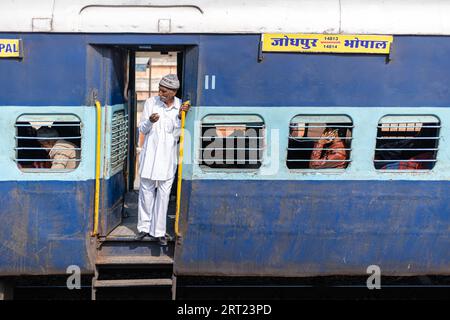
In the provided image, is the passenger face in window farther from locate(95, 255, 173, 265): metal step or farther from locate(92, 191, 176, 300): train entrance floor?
locate(95, 255, 173, 265): metal step

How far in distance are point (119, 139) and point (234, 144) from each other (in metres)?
1.16

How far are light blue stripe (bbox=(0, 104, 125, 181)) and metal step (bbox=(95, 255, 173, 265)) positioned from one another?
29.8 inches

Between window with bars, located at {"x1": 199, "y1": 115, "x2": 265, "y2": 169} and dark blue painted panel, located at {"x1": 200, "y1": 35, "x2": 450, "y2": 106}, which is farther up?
dark blue painted panel, located at {"x1": 200, "y1": 35, "x2": 450, "y2": 106}

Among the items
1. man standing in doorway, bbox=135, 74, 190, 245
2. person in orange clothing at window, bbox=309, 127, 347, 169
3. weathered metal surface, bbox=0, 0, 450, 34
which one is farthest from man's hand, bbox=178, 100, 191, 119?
person in orange clothing at window, bbox=309, 127, 347, 169

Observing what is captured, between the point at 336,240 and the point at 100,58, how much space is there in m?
2.62

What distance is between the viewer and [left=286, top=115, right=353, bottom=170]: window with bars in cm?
534

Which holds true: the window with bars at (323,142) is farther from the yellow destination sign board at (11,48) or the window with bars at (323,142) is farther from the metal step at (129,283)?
the yellow destination sign board at (11,48)

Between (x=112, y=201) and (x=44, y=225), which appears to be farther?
(x=112, y=201)

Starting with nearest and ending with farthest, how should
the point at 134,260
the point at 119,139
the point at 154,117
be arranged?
the point at 154,117 < the point at 134,260 < the point at 119,139

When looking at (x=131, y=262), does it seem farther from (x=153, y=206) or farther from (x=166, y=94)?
(x=166, y=94)

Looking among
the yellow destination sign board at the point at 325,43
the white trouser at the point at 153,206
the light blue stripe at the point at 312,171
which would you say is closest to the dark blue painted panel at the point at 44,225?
the white trouser at the point at 153,206

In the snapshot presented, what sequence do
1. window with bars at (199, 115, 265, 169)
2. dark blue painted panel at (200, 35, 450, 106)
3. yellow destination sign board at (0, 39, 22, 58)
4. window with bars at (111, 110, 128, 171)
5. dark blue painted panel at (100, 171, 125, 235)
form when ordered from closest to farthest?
yellow destination sign board at (0, 39, 22, 58), dark blue painted panel at (200, 35, 450, 106), window with bars at (199, 115, 265, 169), dark blue painted panel at (100, 171, 125, 235), window with bars at (111, 110, 128, 171)

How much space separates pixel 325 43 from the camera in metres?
5.22

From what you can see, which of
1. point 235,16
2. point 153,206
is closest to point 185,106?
point 235,16
